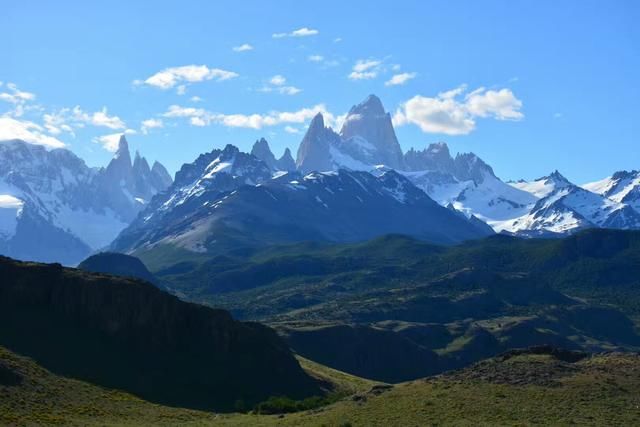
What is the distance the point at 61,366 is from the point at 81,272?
23.7m

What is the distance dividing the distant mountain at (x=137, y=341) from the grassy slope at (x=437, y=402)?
7651 mm

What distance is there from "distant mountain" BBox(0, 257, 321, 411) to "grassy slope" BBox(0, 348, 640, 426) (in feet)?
25.1

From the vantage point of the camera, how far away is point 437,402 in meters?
102

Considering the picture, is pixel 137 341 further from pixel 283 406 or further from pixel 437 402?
pixel 437 402

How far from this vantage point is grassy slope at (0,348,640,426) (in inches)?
3787

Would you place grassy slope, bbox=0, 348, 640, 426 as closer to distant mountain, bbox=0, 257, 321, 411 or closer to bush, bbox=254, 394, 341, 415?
bush, bbox=254, 394, 341, 415

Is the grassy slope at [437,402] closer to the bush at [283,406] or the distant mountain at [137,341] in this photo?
the bush at [283,406]

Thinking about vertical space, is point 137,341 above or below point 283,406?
above

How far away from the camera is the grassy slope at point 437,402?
96.2 meters

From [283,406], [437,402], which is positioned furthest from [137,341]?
[437,402]

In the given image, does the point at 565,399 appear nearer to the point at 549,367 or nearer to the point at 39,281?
the point at 549,367

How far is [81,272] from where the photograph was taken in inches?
5600

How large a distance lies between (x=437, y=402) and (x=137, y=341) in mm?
48924

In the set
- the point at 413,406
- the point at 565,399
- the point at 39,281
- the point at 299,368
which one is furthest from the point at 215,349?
the point at 565,399
